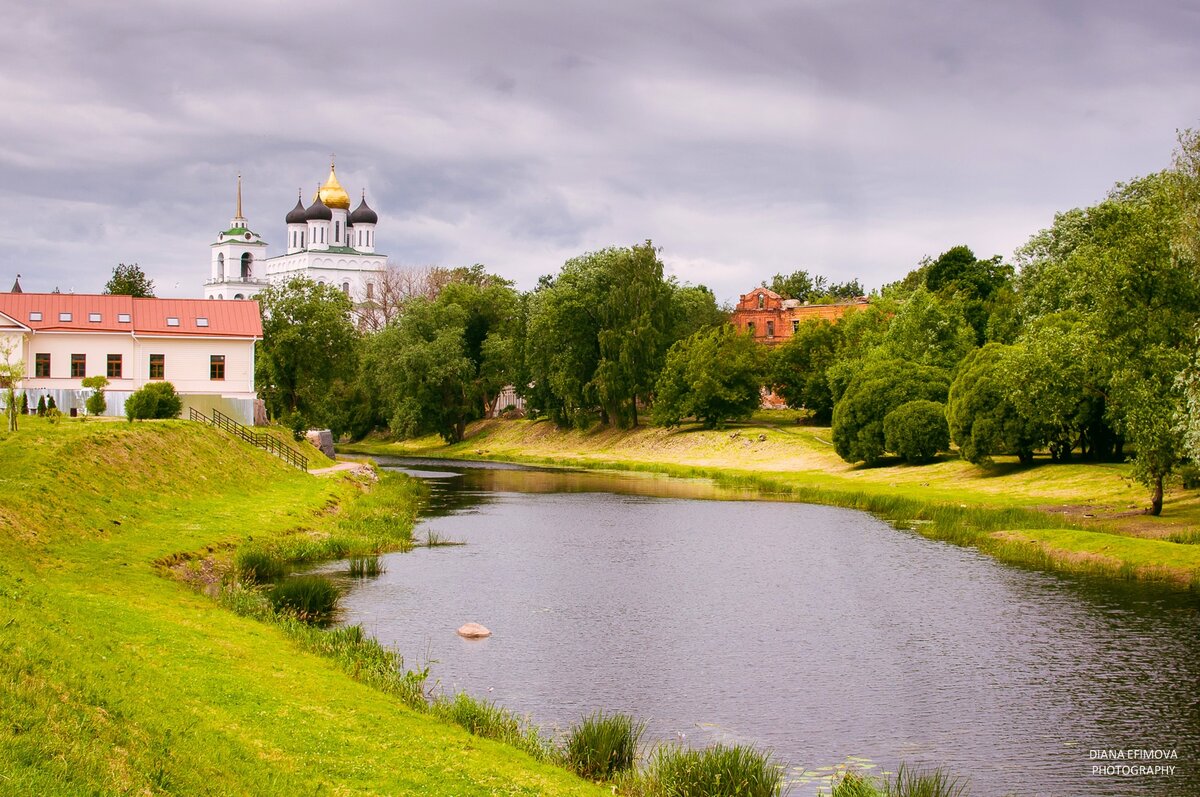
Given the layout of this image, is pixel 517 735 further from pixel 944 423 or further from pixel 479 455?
pixel 479 455

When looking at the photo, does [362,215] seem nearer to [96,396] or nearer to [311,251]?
[311,251]

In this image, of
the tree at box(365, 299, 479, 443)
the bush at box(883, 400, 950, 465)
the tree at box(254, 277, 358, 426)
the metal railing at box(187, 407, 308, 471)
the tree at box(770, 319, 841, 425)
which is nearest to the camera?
the metal railing at box(187, 407, 308, 471)

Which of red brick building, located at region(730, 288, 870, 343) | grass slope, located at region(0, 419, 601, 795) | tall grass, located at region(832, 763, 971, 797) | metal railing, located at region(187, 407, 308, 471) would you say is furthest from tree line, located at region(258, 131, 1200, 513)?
grass slope, located at region(0, 419, 601, 795)

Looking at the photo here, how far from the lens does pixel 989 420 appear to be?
5572 centimetres

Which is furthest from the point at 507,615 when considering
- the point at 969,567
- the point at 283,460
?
the point at 283,460

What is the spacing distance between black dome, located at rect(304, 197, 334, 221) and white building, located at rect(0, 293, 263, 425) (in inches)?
4672

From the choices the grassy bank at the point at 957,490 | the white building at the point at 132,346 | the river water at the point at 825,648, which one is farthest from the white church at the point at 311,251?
the river water at the point at 825,648

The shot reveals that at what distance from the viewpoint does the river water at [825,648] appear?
17.8m

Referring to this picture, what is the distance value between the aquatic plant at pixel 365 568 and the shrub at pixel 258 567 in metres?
1.99

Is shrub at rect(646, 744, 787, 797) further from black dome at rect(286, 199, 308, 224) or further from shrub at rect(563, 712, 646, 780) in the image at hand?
black dome at rect(286, 199, 308, 224)

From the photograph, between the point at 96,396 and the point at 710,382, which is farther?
the point at 710,382

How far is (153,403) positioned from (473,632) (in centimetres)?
3532

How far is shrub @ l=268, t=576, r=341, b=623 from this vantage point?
25005mm

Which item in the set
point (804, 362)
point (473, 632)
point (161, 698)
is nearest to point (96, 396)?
point (473, 632)
